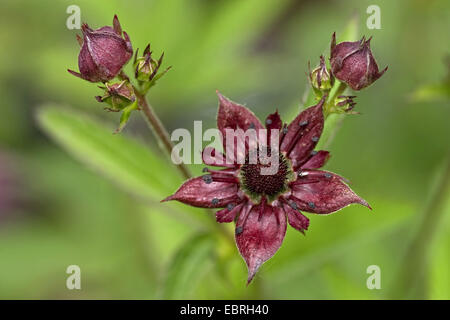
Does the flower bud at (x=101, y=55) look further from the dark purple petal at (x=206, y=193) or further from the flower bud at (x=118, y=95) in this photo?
the dark purple petal at (x=206, y=193)

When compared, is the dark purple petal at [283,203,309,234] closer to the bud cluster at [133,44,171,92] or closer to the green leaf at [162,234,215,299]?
the green leaf at [162,234,215,299]

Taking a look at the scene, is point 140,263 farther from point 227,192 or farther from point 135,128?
point 227,192

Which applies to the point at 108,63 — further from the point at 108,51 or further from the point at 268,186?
the point at 268,186

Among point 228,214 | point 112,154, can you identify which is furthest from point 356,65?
point 112,154

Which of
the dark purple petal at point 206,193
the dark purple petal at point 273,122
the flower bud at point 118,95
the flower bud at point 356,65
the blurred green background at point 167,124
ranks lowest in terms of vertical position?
the dark purple petal at point 206,193

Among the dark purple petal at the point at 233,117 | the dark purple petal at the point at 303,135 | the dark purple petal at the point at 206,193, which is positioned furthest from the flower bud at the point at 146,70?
the dark purple petal at the point at 303,135
